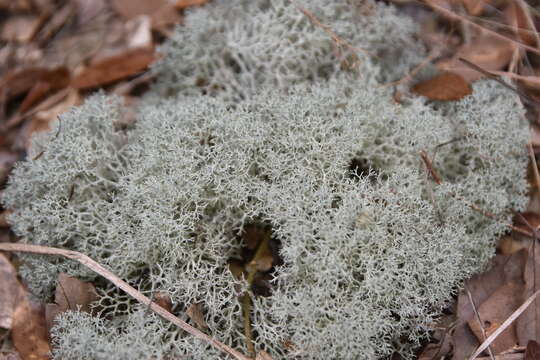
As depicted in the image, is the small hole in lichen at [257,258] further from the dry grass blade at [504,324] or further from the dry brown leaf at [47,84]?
the dry brown leaf at [47,84]

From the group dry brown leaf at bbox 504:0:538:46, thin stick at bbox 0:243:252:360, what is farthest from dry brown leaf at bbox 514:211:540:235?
thin stick at bbox 0:243:252:360

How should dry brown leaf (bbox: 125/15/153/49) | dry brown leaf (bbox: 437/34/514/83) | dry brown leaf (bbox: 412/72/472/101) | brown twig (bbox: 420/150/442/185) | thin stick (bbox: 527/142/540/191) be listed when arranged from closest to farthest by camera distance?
brown twig (bbox: 420/150/442/185) < thin stick (bbox: 527/142/540/191) < dry brown leaf (bbox: 412/72/472/101) < dry brown leaf (bbox: 437/34/514/83) < dry brown leaf (bbox: 125/15/153/49)

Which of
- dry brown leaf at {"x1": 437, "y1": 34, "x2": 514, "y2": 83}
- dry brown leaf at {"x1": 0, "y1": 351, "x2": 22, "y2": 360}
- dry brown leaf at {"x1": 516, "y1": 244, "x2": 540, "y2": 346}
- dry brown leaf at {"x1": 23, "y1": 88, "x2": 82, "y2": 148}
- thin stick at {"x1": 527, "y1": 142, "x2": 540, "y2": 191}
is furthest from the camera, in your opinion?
dry brown leaf at {"x1": 23, "y1": 88, "x2": 82, "y2": 148}

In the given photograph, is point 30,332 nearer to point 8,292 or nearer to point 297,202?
point 8,292

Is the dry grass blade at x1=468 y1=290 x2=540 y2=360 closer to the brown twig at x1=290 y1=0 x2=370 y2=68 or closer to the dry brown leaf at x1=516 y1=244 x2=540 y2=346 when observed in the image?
the dry brown leaf at x1=516 y1=244 x2=540 y2=346

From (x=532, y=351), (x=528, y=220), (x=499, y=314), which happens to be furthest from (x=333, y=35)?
(x=532, y=351)
